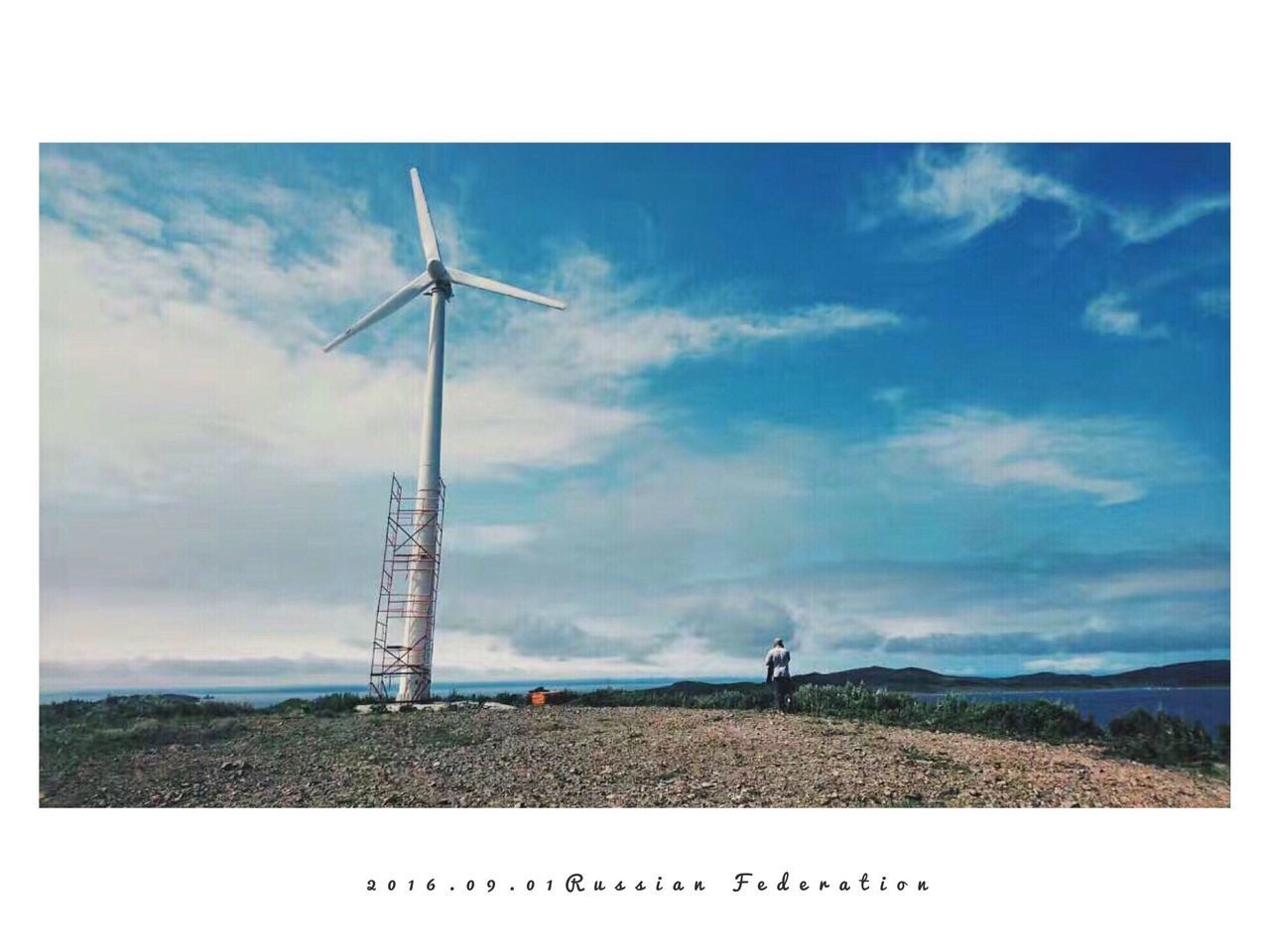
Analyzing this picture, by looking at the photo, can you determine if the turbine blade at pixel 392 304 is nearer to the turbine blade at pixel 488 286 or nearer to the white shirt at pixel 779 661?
the turbine blade at pixel 488 286

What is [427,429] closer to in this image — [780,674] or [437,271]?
[437,271]

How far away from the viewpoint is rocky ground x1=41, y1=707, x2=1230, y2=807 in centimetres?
1454

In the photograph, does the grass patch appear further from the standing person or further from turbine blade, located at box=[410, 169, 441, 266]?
turbine blade, located at box=[410, 169, 441, 266]

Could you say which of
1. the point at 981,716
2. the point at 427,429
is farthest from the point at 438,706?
the point at 981,716

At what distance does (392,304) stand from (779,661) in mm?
18136

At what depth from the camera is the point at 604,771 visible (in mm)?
15867

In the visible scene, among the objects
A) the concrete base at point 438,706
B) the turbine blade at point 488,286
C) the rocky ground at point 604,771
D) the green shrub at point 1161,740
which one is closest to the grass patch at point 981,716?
the green shrub at point 1161,740

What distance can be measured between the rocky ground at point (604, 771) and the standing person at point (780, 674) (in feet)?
12.7

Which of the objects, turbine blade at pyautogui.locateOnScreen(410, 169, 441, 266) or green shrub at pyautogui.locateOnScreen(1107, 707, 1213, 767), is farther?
turbine blade at pyautogui.locateOnScreen(410, 169, 441, 266)

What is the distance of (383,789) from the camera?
14.8 m

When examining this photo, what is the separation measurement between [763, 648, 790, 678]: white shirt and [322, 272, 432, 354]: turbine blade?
1737 centimetres

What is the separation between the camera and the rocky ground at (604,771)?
14.5 meters

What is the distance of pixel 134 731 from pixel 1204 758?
21.9 metres

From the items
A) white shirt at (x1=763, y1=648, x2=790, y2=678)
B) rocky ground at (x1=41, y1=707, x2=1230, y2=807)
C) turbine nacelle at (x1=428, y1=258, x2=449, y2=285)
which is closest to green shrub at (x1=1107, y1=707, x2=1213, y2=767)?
rocky ground at (x1=41, y1=707, x2=1230, y2=807)
